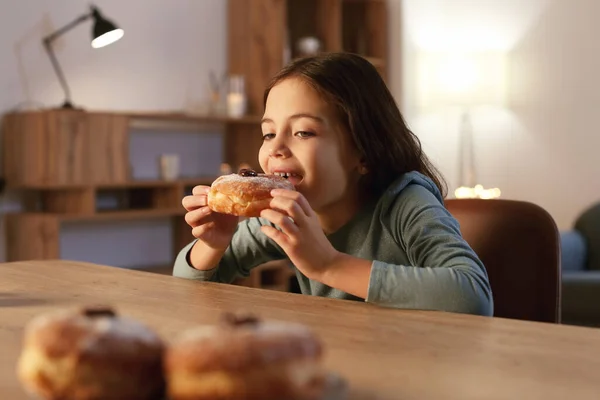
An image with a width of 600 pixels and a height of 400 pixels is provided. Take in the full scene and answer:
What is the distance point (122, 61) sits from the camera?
4.52m

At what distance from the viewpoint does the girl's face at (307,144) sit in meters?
1.53

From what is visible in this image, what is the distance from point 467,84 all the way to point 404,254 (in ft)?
12.3

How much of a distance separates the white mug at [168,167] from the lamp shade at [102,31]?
69 cm

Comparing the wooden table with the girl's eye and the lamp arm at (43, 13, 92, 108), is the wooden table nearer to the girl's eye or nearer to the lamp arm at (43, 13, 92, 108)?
the girl's eye

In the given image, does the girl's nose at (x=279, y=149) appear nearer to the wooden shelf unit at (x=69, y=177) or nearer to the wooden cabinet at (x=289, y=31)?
the wooden shelf unit at (x=69, y=177)

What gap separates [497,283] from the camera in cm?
161

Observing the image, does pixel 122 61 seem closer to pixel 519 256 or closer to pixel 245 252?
pixel 245 252

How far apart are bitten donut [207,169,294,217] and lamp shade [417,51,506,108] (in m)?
3.86

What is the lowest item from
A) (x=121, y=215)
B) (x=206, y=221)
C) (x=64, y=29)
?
(x=121, y=215)

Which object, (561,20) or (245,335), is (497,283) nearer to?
(245,335)

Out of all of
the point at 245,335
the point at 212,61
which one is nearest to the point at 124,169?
the point at 212,61

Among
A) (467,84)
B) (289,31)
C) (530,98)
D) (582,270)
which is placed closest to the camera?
(582,270)

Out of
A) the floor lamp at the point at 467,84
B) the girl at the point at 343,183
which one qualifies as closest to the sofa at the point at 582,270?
the floor lamp at the point at 467,84

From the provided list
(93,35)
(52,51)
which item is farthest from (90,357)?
(52,51)
